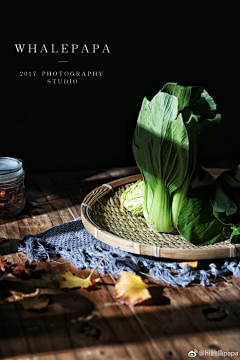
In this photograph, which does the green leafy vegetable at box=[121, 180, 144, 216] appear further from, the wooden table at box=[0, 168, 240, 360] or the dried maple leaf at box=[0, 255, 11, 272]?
the dried maple leaf at box=[0, 255, 11, 272]

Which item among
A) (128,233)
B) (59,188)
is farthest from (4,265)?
(59,188)

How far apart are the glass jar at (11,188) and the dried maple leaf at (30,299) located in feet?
1.93

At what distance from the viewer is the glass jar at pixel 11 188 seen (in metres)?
1.79

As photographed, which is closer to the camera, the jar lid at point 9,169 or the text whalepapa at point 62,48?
the jar lid at point 9,169

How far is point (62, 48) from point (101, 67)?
25 cm

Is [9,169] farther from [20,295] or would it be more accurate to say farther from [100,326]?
[100,326]

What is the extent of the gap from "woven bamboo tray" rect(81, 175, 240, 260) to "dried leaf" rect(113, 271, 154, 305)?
0.28 feet

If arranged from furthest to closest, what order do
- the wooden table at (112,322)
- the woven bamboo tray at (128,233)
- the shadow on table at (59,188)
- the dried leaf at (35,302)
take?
the shadow on table at (59,188), the woven bamboo tray at (128,233), the dried leaf at (35,302), the wooden table at (112,322)

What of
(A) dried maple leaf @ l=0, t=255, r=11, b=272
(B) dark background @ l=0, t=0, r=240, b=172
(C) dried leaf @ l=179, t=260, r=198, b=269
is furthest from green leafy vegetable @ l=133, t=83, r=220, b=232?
(B) dark background @ l=0, t=0, r=240, b=172

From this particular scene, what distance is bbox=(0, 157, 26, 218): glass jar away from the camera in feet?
5.88

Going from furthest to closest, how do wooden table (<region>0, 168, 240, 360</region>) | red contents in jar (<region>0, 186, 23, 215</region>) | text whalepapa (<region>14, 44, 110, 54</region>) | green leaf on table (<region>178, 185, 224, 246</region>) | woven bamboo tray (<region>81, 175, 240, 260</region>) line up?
1. text whalepapa (<region>14, 44, 110, 54</region>)
2. red contents in jar (<region>0, 186, 23, 215</region>)
3. green leaf on table (<region>178, 185, 224, 246</region>)
4. woven bamboo tray (<region>81, 175, 240, 260</region>)
5. wooden table (<region>0, 168, 240, 360</region>)

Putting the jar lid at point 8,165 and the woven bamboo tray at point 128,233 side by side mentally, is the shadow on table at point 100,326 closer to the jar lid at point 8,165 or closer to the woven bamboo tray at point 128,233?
the woven bamboo tray at point 128,233

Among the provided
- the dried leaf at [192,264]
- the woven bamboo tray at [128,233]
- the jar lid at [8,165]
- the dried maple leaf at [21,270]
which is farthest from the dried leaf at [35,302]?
the jar lid at [8,165]

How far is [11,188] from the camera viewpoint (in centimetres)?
183
